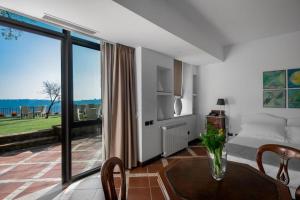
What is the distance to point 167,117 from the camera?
406 cm

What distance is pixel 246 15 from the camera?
2.83 m

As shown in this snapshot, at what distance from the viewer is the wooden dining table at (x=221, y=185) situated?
114 centimetres

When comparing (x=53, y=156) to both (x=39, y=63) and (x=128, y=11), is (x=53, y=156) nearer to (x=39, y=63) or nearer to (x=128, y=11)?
(x=39, y=63)

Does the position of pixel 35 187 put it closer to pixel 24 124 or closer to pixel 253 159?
pixel 24 124

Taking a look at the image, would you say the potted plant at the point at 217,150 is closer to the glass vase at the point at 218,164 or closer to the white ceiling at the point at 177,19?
the glass vase at the point at 218,164

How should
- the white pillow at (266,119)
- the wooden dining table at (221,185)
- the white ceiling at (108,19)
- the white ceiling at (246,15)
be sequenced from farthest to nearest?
the white pillow at (266,119)
the white ceiling at (246,15)
the white ceiling at (108,19)
the wooden dining table at (221,185)

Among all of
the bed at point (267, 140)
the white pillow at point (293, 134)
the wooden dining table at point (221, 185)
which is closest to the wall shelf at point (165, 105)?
the bed at point (267, 140)

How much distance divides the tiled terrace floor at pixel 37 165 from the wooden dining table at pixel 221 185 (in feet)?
6.70

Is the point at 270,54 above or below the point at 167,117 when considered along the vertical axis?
above

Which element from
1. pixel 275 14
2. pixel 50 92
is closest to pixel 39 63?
pixel 50 92

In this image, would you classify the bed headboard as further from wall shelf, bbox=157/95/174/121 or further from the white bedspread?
wall shelf, bbox=157/95/174/121

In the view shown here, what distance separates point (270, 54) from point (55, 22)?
14.0 feet

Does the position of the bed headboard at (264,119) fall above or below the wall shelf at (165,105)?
below

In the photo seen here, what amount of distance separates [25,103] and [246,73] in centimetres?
463
